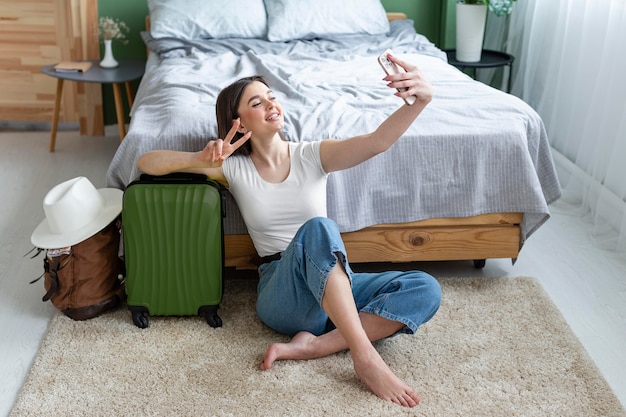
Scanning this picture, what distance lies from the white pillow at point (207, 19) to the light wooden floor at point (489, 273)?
2.35 ft

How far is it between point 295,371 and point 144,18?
2692 millimetres

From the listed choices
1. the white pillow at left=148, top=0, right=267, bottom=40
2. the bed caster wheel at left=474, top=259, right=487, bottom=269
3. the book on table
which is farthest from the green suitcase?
the book on table

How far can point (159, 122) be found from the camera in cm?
244

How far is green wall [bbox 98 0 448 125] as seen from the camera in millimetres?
4121

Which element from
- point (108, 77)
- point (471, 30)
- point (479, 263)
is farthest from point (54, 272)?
point (471, 30)

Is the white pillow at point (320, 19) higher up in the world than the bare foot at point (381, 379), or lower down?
higher up

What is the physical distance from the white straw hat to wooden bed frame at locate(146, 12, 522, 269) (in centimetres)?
38

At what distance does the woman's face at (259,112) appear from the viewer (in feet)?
6.84

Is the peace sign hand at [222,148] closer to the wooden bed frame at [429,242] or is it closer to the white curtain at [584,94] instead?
the wooden bed frame at [429,242]

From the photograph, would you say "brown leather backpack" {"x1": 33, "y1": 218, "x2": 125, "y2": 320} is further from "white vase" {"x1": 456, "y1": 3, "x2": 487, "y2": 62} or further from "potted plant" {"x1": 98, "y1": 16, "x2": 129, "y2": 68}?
"white vase" {"x1": 456, "y1": 3, "x2": 487, "y2": 62}

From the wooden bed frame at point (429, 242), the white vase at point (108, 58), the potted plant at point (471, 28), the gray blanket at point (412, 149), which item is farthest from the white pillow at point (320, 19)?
the wooden bed frame at point (429, 242)

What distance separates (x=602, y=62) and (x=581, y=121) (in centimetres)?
29

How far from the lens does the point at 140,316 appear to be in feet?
7.28

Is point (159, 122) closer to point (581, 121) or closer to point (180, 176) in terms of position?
point (180, 176)
